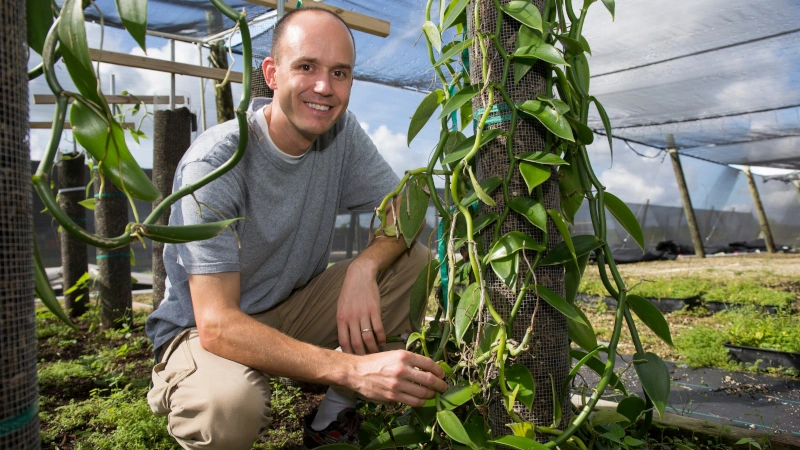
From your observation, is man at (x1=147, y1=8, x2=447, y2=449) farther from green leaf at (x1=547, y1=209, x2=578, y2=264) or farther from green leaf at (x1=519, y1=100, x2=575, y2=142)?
green leaf at (x1=519, y1=100, x2=575, y2=142)

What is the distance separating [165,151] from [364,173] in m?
1.45

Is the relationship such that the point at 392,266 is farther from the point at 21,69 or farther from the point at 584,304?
the point at 584,304

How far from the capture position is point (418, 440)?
0.85 metres

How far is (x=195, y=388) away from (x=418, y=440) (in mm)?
405

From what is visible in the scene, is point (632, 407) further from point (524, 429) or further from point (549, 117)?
point (549, 117)

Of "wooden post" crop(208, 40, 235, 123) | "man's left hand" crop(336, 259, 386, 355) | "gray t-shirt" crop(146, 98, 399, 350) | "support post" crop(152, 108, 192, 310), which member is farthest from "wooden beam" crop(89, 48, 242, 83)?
"man's left hand" crop(336, 259, 386, 355)

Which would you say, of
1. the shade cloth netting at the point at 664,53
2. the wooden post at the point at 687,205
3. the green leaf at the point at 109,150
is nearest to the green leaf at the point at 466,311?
the green leaf at the point at 109,150

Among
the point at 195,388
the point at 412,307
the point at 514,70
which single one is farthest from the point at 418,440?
the point at 514,70

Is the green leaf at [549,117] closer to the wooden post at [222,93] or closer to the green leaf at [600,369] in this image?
the green leaf at [600,369]

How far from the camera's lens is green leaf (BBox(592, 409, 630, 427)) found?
868 millimetres

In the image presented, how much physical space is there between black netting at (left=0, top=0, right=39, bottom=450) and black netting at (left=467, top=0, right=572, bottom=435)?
0.56 meters

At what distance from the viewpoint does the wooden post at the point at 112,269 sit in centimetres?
270

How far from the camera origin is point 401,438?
839mm

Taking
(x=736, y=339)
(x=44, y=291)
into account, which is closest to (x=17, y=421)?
(x=44, y=291)
